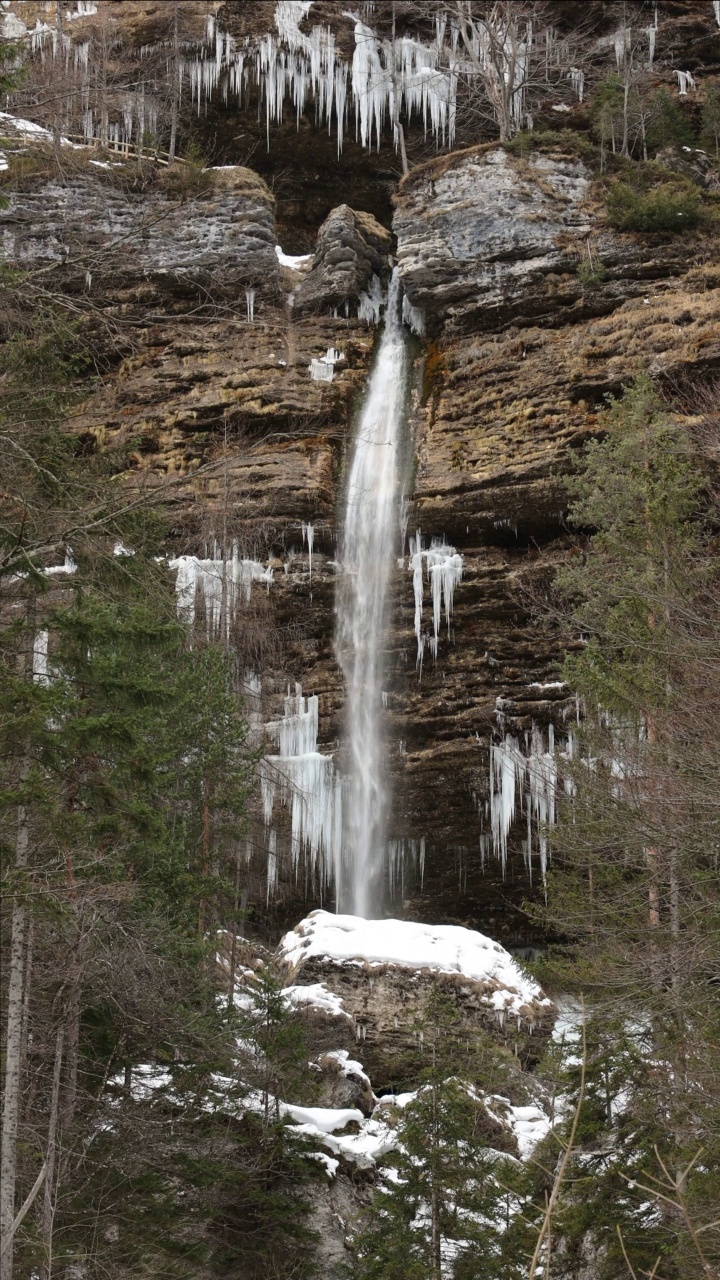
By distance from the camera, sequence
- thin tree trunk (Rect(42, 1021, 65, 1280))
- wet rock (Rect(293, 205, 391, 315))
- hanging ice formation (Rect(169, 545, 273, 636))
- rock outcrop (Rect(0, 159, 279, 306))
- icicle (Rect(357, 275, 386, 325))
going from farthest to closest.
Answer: icicle (Rect(357, 275, 386, 325)), wet rock (Rect(293, 205, 391, 315)), rock outcrop (Rect(0, 159, 279, 306)), hanging ice formation (Rect(169, 545, 273, 636)), thin tree trunk (Rect(42, 1021, 65, 1280))

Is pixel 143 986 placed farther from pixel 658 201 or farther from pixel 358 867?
pixel 658 201

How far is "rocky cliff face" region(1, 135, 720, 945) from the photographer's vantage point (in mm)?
22391

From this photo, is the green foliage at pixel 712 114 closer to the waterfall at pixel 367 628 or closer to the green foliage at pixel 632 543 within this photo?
the waterfall at pixel 367 628

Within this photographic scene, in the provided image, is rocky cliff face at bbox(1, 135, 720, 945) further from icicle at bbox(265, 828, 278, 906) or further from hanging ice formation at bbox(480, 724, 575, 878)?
icicle at bbox(265, 828, 278, 906)

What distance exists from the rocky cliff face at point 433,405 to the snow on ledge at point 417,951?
427 cm

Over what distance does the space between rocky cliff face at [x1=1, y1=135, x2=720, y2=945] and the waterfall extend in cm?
29

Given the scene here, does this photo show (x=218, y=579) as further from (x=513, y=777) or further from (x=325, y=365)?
(x=513, y=777)

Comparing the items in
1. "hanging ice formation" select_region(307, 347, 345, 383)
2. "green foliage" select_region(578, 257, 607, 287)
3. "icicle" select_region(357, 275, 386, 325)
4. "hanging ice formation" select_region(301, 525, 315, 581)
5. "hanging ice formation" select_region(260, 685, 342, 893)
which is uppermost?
"icicle" select_region(357, 275, 386, 325)

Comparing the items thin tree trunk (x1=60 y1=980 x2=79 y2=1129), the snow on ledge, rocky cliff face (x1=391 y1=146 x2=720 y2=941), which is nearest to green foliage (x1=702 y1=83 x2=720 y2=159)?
rocky cliff face (x1=391 y1=146 x2=720 y2=941)

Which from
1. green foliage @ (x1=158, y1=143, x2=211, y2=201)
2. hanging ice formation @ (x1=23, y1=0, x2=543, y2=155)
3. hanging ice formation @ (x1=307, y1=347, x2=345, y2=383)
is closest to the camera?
hanging ice formation @ (x1=307, y1=347, x2=345, y2=383)

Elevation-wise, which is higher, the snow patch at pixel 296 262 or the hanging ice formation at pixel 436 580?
the snow patch at pixel 296 262

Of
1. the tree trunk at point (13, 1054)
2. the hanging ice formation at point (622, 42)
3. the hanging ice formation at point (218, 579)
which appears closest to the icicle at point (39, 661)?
the tree trunk at point (13, 1054)

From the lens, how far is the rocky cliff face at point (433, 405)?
73.5ft

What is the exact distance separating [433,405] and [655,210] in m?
5.64
